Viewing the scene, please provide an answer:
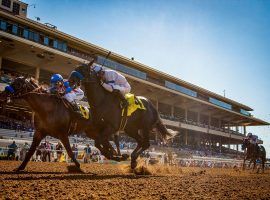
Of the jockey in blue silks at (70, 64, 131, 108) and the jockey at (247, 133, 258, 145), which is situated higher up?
the jockey in blue silks at (70, 64, 131, 108)

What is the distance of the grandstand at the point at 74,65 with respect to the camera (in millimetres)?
28375

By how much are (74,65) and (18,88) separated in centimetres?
2695

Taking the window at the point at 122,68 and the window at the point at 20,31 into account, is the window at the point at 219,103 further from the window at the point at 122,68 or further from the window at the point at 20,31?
the window at the point at 20,31

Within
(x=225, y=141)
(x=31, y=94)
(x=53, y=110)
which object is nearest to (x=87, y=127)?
(x=53, y=110)

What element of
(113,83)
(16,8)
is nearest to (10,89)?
(113,83)

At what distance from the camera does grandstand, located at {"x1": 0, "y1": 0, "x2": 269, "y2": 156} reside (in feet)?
93.1

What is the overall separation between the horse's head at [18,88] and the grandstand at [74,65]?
6156 millimetres

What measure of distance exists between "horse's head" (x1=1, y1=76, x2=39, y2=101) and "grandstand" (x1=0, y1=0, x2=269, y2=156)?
6156mm

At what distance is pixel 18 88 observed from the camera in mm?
6879

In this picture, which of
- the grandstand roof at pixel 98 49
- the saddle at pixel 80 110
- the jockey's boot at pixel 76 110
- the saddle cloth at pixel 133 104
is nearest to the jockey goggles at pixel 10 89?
the saddle at pixel 80 110

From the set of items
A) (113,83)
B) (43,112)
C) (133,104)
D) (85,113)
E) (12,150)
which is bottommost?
(12,150)

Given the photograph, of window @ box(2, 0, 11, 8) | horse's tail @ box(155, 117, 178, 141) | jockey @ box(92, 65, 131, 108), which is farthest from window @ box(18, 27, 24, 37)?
jockey @ box(92, 65, 131, 108)

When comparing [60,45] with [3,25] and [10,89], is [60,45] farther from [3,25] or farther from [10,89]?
[10,89]

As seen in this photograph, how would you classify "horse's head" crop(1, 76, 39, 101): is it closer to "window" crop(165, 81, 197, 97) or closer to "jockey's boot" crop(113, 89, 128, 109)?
"jockey's boot" crop(113, 89, 128, 109)
